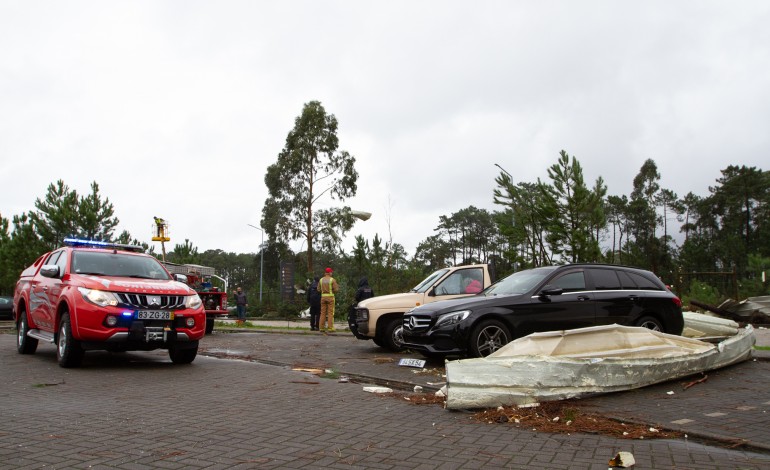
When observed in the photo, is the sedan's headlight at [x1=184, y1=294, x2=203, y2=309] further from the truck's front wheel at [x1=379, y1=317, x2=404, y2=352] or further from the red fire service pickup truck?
the truck's front wheel at [x1=379, y1=317, x2=404, y2=352]

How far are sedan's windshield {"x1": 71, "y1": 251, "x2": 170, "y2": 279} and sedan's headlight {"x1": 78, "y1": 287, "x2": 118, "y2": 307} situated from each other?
2.91ft

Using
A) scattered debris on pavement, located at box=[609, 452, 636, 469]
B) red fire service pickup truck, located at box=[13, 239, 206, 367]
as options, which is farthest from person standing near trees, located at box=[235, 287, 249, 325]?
scattered debris on pavement, located at box=[609, 452, 636, 469]

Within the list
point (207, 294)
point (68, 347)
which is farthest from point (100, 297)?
point (207, 294)

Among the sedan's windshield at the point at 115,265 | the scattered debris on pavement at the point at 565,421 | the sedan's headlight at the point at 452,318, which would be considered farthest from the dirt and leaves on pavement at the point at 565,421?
the sedan's windshield at the point at 115,265

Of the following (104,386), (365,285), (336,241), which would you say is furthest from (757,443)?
(336,241)

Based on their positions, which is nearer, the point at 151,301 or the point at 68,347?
the point at 68,347

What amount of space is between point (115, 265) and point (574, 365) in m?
7.23

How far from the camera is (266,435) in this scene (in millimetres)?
4652

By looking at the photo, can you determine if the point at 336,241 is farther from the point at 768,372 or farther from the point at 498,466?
the point at 498,466

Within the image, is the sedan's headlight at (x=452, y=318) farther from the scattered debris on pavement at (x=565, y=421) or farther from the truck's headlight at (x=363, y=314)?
the truck's headlight at (x=363, y=314)

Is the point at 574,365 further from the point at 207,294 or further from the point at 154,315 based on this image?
the point at 207,294

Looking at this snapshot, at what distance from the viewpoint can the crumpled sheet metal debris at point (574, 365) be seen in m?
5.70

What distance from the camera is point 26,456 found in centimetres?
387

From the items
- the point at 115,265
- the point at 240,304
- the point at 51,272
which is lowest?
the point at 240,304
